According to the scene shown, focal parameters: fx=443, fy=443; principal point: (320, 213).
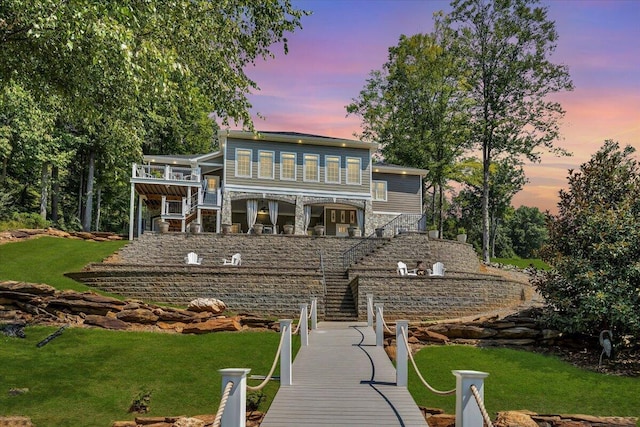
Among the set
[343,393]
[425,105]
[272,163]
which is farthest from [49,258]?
[425,105]

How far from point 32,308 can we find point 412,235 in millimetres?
16987

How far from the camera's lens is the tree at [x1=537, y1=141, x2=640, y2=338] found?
40.5 feet

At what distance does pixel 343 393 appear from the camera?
772 centimetres

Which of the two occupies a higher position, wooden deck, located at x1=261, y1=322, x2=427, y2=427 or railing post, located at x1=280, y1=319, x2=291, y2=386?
railing post, located at x1=280, y1=319, x2=291, y2=386

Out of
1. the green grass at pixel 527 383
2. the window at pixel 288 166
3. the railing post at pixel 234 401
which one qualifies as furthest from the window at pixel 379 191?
the railing post at pixel 234 401

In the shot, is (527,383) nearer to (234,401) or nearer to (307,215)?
(234,401)

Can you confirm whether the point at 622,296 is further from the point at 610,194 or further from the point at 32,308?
the point at 32,308

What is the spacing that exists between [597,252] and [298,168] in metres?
18.7

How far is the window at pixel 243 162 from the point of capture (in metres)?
27.7

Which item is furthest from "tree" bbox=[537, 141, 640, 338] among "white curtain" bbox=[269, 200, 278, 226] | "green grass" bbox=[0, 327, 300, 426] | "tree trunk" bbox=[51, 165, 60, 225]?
"tree trunk" bbox=[51, 165, 60, 225]

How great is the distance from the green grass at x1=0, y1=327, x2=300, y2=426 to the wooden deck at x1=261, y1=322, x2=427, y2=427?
1.10m

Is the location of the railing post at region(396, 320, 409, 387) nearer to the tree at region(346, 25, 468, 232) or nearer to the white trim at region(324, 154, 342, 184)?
the white trim at region(324, 154, 342, 184)

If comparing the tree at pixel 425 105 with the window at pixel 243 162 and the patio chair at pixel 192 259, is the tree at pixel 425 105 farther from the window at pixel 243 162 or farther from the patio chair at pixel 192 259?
the patio chair at pixel 192 259

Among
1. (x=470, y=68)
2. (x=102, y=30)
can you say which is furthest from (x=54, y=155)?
(x=470, y=68)
